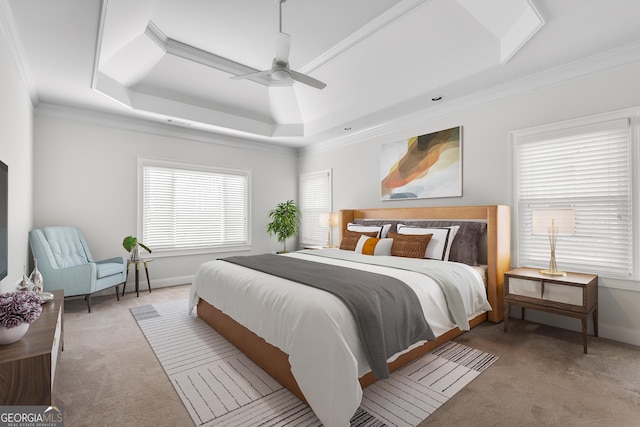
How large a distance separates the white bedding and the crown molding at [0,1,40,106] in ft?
8.68

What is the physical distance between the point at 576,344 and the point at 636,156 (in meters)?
1.84

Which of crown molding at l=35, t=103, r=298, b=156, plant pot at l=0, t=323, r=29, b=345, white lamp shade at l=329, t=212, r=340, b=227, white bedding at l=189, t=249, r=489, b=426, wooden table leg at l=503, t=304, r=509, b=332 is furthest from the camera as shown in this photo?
white lamp shade at l=329, t=212, r=340, b=227

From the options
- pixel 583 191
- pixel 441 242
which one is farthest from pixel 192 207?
pixel 583 191

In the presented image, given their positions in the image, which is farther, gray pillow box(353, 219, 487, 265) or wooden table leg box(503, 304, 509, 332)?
gray pillow box(353, 219, 487, 265)

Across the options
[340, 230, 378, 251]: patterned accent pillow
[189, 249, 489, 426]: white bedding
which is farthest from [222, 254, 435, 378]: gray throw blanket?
[340, 230, 378, 251]: patterned accent pillow

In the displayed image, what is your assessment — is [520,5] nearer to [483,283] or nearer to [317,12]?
[317,12]

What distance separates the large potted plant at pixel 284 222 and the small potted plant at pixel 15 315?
4512 mm

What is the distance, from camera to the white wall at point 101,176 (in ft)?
13.9

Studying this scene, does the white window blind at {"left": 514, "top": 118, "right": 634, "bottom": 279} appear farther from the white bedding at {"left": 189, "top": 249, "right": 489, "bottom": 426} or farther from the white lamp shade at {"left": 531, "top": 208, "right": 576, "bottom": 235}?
the white bedding at {"left": 189, "top": 249, "right": 489, "bottom": 426}

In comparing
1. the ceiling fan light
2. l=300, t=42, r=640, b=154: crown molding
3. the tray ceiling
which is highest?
the tray ceiling

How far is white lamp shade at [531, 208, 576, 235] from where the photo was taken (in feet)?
9.20

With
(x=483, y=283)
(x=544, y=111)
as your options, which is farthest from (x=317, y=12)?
(x=483, y=283)

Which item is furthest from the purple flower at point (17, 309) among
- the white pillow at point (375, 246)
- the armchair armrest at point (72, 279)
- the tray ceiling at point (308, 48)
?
the white pillow at point (375, 246)

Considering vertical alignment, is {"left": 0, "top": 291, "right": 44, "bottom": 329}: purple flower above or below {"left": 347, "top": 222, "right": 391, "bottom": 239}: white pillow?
below
